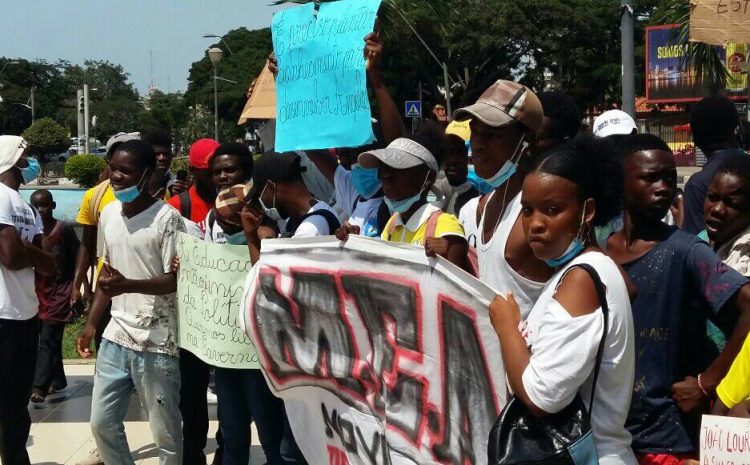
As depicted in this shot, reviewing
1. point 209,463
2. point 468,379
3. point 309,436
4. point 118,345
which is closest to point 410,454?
point 468,379

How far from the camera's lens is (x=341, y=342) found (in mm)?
4168

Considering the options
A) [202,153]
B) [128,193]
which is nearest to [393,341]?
[128,193]

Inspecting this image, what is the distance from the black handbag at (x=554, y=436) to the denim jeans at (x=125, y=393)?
2720 millimetres

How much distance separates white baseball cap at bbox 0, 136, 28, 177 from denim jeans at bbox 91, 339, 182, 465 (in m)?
1.20

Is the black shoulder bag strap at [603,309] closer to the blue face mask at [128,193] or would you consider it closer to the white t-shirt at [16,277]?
the blue face mask at [128,193]

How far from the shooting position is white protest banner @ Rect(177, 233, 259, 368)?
16.6 ft

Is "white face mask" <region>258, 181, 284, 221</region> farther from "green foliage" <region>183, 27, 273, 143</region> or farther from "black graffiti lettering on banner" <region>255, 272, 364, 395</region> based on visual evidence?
"green foliage" <region>183, 27, 273, 143</region>

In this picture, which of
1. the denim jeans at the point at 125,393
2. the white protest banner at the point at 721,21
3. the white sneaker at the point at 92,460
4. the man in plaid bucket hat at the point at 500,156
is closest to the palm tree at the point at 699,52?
the white protest banner at the point at 721,21

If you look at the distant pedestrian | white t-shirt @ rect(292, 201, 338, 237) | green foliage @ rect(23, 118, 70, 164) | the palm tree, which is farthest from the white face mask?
green foliage @ rect(23, 118, 70, 164)

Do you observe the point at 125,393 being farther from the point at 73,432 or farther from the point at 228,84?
the point at 228,84

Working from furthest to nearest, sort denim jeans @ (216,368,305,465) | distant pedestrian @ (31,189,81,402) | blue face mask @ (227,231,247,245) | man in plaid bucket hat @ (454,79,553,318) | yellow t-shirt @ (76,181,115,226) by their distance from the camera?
1. distant pedestrian @ (31,189,81,402)
2. yellow t-shirt @ (76,181,115,226)
3. blue face mask @ (227,231,247,245)
4. denim jeans @ (216,368,305,465)
5. man in plaid bucket hat @ (454,79,553,318)

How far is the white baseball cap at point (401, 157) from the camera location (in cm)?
407

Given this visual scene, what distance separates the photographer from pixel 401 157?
4098 millimetres

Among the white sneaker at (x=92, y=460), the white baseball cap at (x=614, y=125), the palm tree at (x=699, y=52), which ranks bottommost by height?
the white sneaker at (x=92, y=460)
